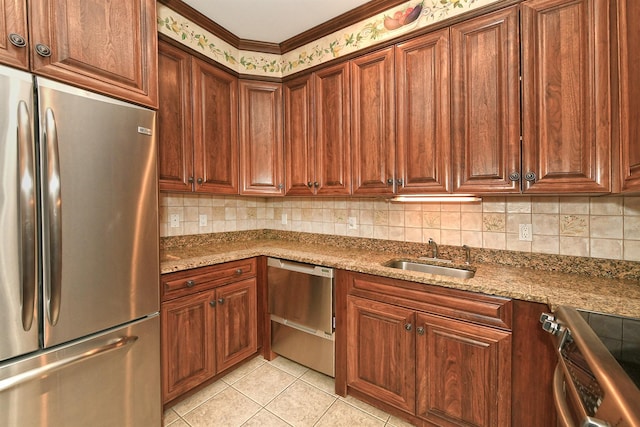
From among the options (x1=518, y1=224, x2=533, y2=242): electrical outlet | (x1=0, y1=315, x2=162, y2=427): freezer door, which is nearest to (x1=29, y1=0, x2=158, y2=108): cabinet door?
(x1=0, y1=315, x2=162, y2=427): freezer door

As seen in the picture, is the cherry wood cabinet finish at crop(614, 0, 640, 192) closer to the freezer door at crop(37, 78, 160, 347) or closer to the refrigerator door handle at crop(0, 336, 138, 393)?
the freezer door at crop(37, 78, 160, 347)

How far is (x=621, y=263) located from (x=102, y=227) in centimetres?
252

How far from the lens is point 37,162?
99cm

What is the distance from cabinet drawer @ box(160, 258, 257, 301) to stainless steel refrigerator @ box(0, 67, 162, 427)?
17 cm

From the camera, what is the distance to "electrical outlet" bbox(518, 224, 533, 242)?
5.28 feet

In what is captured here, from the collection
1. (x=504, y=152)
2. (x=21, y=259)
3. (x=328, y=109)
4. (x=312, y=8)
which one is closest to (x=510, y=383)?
(x=504, y=152)

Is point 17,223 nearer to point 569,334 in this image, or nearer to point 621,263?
point 569,334

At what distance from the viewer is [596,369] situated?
625 mm

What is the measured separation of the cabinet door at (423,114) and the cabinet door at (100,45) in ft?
4.64

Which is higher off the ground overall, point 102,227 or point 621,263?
point 102,227

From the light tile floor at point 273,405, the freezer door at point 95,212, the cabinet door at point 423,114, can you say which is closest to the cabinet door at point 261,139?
the freezer door at point 95,212

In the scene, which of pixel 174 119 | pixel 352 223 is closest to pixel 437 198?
pixel 352 223

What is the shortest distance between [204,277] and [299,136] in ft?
4.17

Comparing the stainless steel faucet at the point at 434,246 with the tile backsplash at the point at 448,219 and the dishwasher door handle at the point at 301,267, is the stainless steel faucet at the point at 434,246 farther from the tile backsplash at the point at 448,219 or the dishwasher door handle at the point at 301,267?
the dishwasher door handle at the point at 301,267
